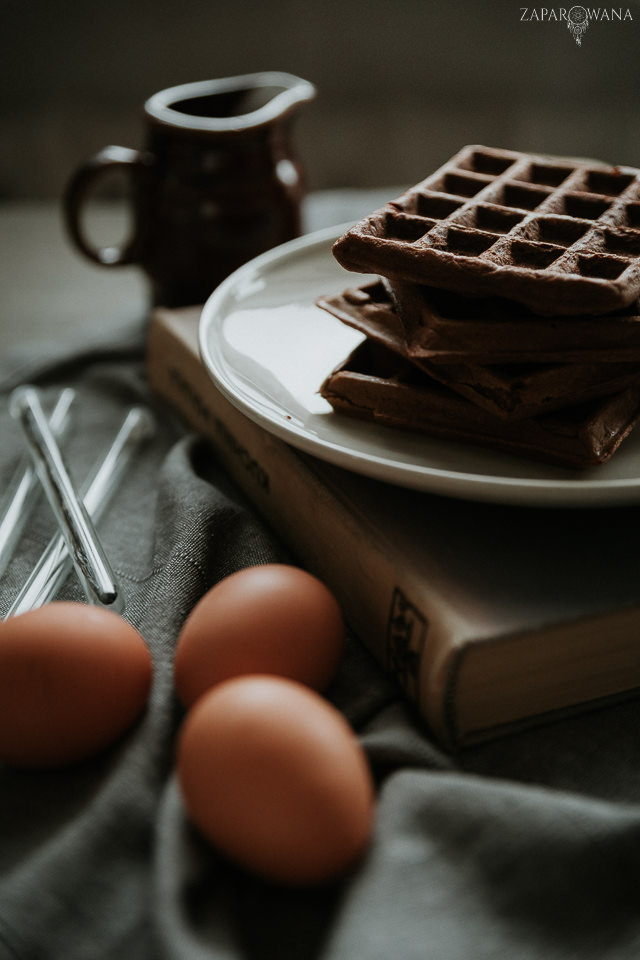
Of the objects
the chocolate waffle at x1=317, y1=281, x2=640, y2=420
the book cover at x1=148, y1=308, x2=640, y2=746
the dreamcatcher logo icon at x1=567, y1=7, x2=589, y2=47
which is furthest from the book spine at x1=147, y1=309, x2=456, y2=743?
the dreamcatcher logo icon at x1=567, y1=7, x2=589, y2=47

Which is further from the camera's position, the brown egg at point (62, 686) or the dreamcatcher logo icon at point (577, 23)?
the dreamcatcher logo icon at point (577, 23)

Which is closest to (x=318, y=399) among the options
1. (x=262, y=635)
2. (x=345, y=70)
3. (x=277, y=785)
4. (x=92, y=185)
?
(x=262, y=635)

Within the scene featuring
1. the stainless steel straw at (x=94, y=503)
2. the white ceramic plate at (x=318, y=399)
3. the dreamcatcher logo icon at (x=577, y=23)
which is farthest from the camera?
the dreamcatcher logo icon at (x=577, y=23)

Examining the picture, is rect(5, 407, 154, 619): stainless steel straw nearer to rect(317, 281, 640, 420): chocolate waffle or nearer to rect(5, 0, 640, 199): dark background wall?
rect(317, 281, 640, 420): chocolate waffle

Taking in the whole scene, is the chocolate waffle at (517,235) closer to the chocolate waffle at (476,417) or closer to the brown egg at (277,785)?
the chocolate waffle at (476,417)

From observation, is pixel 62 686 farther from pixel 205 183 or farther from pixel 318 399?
pixel 205 183

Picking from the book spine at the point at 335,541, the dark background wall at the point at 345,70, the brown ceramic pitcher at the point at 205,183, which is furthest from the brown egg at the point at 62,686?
the dark background wall at the point at 345,70

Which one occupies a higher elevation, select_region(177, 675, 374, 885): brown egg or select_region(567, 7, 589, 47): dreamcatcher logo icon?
select_region(567, 7, 589, 47): dreamcatcher logo icon
